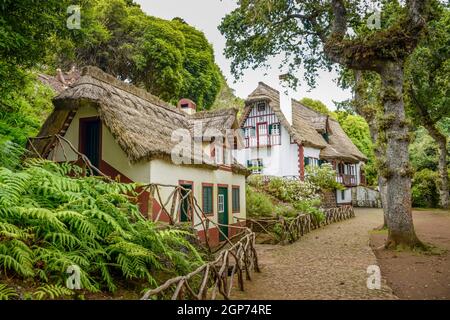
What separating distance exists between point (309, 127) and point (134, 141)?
24123 mm

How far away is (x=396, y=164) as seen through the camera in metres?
10.6

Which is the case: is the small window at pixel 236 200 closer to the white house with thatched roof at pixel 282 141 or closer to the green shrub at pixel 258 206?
the green shrub at pixel 258 206

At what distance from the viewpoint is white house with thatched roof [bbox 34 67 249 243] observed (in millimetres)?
10906

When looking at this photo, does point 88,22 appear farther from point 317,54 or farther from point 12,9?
point 317,54

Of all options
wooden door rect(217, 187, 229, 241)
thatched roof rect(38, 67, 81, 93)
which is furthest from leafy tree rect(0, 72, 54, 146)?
wooden door rect(217, 187, 229, 241)

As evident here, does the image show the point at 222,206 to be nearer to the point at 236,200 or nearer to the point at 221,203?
the point at 221,203

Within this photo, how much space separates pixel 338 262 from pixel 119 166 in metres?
7.28

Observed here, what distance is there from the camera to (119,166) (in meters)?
11.3

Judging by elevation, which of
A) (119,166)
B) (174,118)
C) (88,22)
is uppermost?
(88,22)

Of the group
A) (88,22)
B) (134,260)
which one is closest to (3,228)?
(134,260)

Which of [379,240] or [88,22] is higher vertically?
[88,22]

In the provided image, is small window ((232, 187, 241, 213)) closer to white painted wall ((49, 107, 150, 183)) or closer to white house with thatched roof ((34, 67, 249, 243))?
white house with thatched roof ((34, 67, 249, 243))

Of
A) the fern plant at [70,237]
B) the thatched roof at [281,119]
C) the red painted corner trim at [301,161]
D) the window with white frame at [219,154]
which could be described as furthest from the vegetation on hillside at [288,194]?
the fern plant at [70,237]

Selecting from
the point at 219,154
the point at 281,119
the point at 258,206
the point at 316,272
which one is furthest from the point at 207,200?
the point at 281,119
